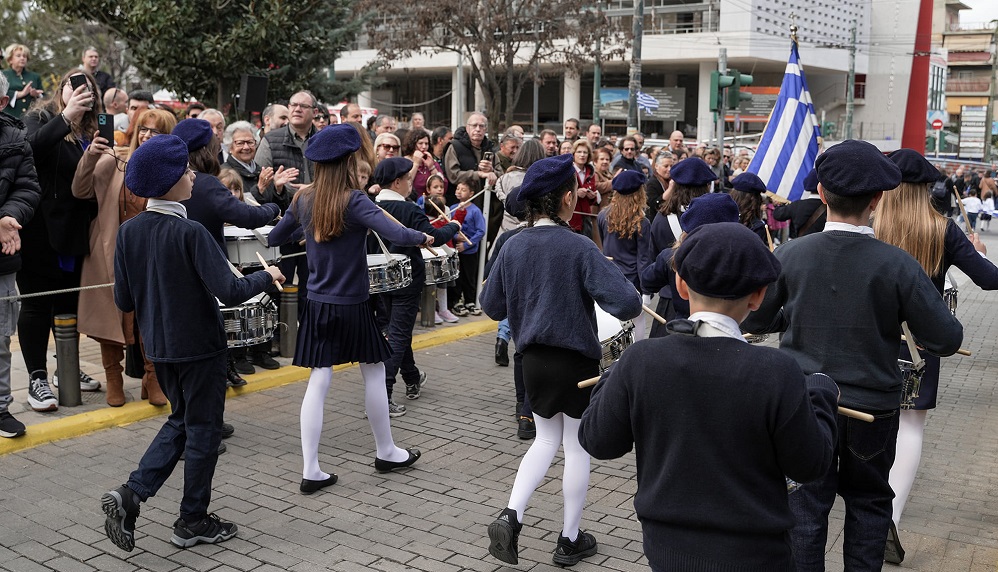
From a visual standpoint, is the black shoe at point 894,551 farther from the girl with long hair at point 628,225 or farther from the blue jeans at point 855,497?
the girl with long hair at point 628,225

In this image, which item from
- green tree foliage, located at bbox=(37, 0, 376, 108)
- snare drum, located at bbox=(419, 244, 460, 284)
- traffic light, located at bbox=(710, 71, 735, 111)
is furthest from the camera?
traffic light, located at bbox=(710, 71, 735, 111)

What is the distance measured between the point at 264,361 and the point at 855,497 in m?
5.87

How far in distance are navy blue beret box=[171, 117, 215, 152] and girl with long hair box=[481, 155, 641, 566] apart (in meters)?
2.23

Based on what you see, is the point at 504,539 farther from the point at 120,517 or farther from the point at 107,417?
the point at 107,417

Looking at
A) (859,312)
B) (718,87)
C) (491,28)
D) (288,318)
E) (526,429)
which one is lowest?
(526,429)

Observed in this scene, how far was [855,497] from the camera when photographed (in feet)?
13.1

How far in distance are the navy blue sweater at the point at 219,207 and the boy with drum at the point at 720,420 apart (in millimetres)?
3626

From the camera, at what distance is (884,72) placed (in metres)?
63.6

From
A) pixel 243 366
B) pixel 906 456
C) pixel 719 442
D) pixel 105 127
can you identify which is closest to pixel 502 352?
pixel 243 366

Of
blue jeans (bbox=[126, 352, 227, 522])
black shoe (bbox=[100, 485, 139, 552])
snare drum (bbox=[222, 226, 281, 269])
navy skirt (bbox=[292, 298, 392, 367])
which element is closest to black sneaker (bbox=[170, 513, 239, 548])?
blue jeans (bbox=[126, 352, 227, 522])

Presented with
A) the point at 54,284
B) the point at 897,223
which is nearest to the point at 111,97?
the point at 54,284

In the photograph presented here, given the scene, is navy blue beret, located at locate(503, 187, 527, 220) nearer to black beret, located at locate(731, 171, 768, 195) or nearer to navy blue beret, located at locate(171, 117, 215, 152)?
navy blue beret, located at locate(171, 117, 215, 152)

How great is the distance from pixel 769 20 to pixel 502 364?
4551 centimetres

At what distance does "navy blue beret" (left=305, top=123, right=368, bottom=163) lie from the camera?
5.65 m
